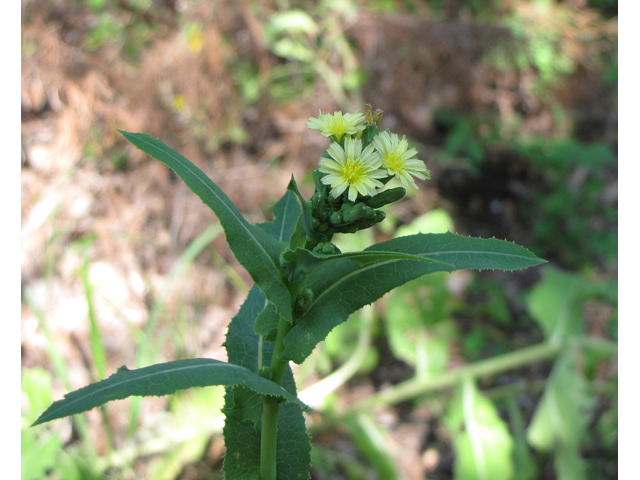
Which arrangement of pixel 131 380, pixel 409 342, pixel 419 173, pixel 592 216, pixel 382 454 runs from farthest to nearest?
pixel 592 216
pixel 409 342
pixel 382 454
pixel 419 173
pixel 131 380

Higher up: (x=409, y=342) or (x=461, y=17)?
(x=461, y=17)

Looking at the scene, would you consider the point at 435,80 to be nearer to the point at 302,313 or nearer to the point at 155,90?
the point at 155,90

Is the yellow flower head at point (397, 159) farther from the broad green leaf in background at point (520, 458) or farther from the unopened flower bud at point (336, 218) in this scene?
the broad green leaf in background at point (520, 458)

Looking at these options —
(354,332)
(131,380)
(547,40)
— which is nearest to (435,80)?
(547,40)

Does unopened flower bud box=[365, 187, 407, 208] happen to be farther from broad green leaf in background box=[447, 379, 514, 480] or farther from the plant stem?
broad green leaf in background box=[447, 379, 514, 480]

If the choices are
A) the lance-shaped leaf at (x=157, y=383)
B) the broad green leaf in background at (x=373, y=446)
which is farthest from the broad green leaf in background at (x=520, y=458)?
the lance-shaped leaf at (x=157, y=383)

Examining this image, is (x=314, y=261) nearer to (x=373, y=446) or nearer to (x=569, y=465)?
(x=373, y=446)
